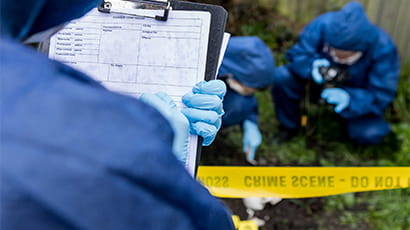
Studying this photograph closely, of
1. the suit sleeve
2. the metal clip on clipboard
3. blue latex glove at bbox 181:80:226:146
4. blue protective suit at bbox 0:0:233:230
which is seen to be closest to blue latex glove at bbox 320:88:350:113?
the suit sleeve

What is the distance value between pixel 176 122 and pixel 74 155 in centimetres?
61

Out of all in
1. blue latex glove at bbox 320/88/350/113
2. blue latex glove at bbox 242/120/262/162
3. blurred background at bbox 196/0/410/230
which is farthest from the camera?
blue latex glove at bbox 320/88/350/113

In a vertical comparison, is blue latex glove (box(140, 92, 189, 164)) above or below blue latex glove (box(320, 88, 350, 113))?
above

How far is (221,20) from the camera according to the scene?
1269 millimetres

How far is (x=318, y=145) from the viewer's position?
10.4 ft

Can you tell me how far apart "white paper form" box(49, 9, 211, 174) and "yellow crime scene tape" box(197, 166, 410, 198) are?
2.98 feet

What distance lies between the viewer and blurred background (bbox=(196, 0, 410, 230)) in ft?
8.79

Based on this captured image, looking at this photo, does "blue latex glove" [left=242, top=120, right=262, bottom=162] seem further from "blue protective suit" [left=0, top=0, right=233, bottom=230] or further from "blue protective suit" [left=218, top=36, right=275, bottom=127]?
"blue protective suit" [left=0, top=0, right=233, bottom=230]

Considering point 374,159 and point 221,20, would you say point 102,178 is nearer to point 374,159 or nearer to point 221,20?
point 221,20

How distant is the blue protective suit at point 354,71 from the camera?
276 centimetres

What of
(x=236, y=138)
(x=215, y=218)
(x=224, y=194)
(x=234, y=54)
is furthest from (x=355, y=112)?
(x=215, y=218)

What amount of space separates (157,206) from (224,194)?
155 cm

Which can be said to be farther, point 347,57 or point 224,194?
point 347,57

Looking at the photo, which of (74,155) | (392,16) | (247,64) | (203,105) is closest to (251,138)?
(247,64)
